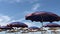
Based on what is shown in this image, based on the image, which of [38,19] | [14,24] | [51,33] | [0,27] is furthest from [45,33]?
[0,27]

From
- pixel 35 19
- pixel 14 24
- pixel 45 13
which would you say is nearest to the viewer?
pixel 45 13

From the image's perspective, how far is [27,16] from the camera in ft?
37.2

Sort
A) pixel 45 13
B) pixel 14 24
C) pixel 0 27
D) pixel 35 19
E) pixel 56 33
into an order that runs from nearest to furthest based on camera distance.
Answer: pixel 45 13, pixel 35 19, pixel 56 33, pixel 14 24, pixel 0 27

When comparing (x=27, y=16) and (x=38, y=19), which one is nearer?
(x=27, y=16)

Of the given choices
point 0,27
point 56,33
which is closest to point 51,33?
point 56,33

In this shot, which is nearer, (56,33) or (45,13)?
(45,13)

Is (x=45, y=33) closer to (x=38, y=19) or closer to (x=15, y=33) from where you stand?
(x=38, y=19)

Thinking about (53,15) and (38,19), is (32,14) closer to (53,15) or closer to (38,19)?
(53,15)

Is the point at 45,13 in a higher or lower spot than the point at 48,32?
higher

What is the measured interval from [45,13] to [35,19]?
8.52 feet

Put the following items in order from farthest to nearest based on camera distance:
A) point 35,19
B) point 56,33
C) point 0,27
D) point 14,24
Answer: point 0,27 < point 14,24 < point 56,33 < point 35,19

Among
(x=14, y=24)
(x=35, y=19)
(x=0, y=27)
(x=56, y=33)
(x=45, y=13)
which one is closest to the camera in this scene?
(x=45, y=13)

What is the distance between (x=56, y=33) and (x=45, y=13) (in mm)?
4936

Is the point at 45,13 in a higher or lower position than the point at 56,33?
higher
